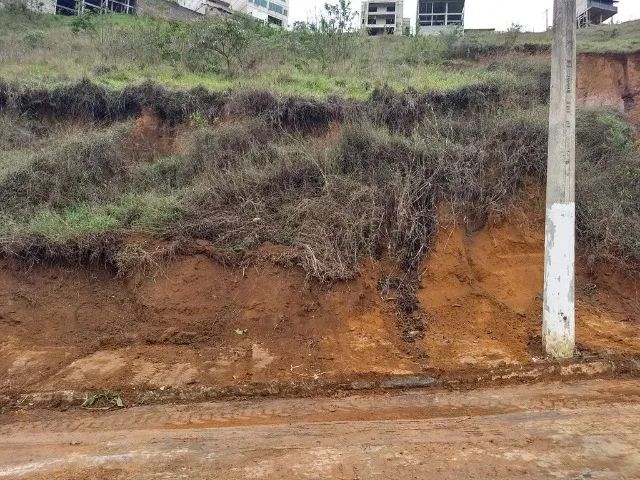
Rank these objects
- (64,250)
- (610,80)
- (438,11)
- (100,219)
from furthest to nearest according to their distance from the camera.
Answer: (438,11) < (610,80) < (100,219) < (64,250)

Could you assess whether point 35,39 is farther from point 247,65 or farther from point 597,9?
point 597,9

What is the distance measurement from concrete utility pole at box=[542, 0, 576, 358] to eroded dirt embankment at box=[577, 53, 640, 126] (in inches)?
269

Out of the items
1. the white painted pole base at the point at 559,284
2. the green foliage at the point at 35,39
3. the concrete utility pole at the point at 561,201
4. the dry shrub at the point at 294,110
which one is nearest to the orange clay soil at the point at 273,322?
the white painted pole base at the point at 559,284

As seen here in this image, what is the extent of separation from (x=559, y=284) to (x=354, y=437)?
356cm

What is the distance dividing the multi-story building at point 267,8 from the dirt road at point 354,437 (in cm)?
4997

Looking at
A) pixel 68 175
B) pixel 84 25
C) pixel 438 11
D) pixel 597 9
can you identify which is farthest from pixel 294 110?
pixel 438 11

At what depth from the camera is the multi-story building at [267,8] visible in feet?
169

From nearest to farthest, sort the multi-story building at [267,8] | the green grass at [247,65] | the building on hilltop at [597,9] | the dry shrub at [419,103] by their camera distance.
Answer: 1. the dry shrub at [419,103]
2. the green grass at [247,65]
3. the building on hilltop at [597,9]
4. the multi-story building at [267,8]

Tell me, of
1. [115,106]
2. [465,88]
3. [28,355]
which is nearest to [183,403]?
[28,355]

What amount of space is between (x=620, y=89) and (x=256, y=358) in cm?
1231

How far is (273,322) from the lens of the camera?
697 centimetres

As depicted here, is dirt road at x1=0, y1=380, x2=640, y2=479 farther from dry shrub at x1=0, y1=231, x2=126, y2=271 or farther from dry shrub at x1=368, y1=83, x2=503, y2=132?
dry shrub at x1=368, y1=83, x2=503, y2=132

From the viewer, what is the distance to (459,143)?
9.23 metres

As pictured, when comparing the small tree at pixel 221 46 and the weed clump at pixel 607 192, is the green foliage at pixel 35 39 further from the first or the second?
the weed clump at pixel 607 192
